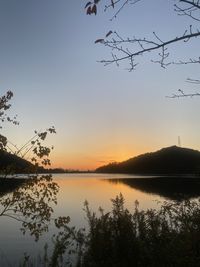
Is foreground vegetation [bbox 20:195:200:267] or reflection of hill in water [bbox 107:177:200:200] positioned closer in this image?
foreground vegetation [bbox 20:195:200:267]

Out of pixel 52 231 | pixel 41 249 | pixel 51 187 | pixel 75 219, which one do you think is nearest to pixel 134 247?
pixel 51 187

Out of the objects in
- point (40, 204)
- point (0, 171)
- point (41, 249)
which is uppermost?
point (0, 171)

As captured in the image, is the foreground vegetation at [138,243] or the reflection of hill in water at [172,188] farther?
the reflection of hill in water at [172,188]

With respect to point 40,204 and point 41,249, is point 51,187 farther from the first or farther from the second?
point 41,249

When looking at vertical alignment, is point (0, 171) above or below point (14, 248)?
above

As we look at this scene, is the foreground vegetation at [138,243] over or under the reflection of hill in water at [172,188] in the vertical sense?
under

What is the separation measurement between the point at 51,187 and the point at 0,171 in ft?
6.86

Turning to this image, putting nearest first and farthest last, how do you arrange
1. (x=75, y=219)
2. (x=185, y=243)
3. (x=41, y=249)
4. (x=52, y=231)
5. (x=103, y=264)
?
(x=185, y=243) < (x=103, y=264) < (x=41, y=249) < (x=52, y=231) < (x=75, y=219)

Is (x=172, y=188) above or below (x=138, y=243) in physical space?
above

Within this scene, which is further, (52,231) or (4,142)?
(52,231)

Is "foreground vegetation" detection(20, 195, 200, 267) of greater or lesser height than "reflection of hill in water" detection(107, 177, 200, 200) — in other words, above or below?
below

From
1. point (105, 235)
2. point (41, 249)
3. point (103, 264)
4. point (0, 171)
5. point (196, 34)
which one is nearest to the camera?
point (196, 34)

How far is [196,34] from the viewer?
5273 millimetres

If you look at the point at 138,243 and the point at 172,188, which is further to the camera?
the point at 172,188
